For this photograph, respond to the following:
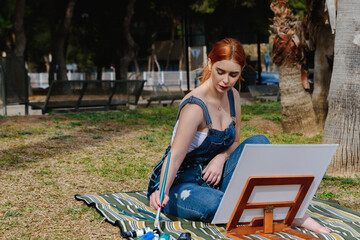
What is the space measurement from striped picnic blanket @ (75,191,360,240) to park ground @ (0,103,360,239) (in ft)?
0.33

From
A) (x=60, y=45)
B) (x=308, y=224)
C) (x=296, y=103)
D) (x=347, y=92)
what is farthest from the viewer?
(x=60, y=45)

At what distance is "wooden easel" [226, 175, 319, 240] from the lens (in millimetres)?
3328

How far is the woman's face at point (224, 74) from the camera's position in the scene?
3680mm

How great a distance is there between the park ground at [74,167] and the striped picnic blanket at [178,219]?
3.9 inches

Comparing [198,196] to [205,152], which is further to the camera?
[205,152]

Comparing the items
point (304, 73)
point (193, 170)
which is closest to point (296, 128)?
point (304, 73)

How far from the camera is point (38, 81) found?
174 feet

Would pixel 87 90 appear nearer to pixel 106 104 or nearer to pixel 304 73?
pixel 106 104

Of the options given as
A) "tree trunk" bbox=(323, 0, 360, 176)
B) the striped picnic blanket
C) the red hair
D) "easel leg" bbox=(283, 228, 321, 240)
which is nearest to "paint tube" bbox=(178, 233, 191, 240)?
the striped picnic blanket

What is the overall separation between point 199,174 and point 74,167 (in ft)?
10.1

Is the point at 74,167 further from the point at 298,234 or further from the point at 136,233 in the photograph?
the point at 298,234

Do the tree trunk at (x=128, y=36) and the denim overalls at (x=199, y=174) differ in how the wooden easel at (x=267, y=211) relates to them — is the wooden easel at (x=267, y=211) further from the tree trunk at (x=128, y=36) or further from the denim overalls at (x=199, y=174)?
the tree trunk at (x=128, y=36)

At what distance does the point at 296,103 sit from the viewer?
9.92 meters

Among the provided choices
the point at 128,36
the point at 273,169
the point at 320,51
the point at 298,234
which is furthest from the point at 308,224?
the point at 128,36
